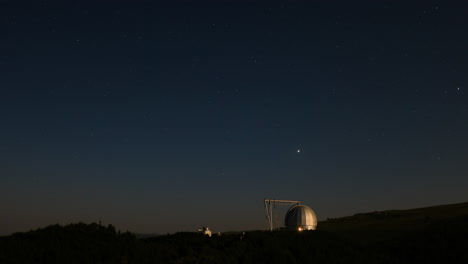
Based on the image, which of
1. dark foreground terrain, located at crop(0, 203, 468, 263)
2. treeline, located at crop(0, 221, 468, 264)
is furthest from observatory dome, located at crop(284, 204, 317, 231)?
treeline, located at crop(0, 221, 468, 264)

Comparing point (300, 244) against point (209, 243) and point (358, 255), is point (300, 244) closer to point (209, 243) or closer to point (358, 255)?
point (358, 255)

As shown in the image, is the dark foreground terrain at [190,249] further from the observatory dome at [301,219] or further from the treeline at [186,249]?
the observatory dome at [301,219]

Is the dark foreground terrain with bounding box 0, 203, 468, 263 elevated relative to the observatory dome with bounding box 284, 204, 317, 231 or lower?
lower

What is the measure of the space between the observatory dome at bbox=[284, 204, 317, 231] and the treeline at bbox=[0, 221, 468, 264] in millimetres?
18307

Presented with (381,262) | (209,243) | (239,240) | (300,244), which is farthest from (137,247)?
(381,262)

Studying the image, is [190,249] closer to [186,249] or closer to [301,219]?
[186,249]

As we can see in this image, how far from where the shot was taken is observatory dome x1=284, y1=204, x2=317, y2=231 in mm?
42641

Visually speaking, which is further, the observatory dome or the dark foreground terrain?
the observatory dome

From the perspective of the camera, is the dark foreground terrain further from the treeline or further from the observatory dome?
the observatory dome

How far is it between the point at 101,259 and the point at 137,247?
66.8 inches

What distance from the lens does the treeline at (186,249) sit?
11727 millimetres

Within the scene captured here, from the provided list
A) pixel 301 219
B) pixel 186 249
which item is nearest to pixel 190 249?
pixel 186 249

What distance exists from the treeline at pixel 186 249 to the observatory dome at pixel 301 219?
1831 centimetres

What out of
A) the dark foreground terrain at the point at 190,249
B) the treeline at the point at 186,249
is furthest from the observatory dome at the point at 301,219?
the treeline at the point at 186,249
